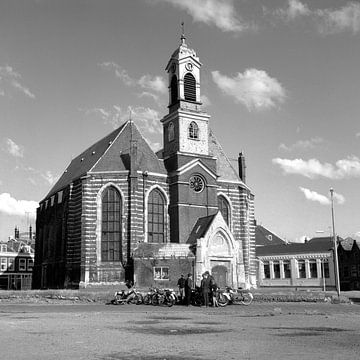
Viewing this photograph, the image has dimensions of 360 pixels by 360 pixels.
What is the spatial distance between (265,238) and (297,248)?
40.3 ft

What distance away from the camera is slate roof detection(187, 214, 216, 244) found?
52188 mm

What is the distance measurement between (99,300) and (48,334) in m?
22.3

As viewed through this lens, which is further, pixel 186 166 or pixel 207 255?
pixel 186 166

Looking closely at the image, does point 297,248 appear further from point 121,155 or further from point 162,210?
point 121,155

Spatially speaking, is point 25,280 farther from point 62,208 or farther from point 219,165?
point 219,165

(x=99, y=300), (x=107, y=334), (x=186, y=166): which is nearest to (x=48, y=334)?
(x=107, y=334)

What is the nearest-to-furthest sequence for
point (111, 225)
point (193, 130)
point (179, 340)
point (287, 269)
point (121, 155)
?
1. point (179, 340)
2. point (111, 225)
3. point (121, 155)
4. point (193, 130)
5. point (287, 269)

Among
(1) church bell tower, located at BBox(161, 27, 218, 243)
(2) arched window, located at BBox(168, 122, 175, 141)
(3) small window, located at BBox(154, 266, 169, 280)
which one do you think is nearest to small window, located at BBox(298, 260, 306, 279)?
(1) church bell tower, located at BBox(161, 27, 218, 243)

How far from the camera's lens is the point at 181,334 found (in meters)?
14.4

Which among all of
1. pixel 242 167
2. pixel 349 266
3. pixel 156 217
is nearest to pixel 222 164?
pixel 242 167

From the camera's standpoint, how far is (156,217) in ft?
179

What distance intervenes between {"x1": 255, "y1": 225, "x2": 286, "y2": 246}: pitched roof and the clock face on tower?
4369 cm

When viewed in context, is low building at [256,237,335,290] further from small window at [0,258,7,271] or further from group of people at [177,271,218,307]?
group of people at [177,271,218,307]

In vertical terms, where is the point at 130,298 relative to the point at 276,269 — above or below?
below
